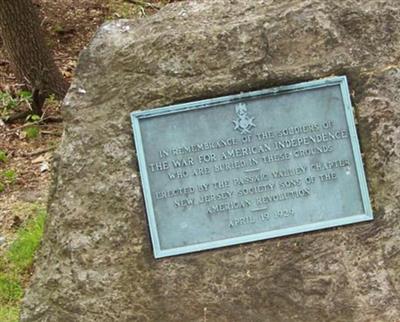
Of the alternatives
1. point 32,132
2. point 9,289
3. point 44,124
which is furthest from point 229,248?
point 44,124

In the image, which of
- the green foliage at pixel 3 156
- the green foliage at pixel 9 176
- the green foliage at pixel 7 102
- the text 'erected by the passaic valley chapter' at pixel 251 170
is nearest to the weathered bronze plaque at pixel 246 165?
the text 'erected by the passaic valley chapter' at pixel 251 170

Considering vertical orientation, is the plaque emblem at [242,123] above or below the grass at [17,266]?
above

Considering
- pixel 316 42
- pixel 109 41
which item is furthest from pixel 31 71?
pixel 316 42

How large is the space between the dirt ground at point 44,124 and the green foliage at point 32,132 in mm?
25

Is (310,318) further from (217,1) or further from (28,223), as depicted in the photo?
(28,223)

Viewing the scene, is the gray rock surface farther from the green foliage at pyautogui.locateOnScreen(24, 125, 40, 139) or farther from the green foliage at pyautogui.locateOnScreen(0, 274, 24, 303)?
the green foliage at pyautogui.locateOnScreen(24, 125, 40, 139)

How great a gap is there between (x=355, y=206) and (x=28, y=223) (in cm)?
257

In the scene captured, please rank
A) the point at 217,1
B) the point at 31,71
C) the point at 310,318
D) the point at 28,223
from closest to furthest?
the point at 310,318, the point at 217,1, the point at 28,223, the point at 31,71

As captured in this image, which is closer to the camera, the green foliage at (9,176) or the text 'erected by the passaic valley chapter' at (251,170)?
the text 'erected by the passaic valley chapter' at (251,170)

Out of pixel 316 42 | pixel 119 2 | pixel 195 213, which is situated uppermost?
pixel 119 2

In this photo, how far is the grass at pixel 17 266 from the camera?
4.37 metres

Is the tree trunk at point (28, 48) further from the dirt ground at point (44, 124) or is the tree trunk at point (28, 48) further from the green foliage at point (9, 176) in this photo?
the green foliage at point (9, 176)

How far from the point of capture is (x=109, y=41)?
357 centimetres

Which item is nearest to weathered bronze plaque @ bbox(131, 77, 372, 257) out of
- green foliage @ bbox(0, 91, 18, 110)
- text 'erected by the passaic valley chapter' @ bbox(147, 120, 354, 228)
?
text 'erected by the passaic valley chapter' @ bbox(147, 120, 354, 228)
